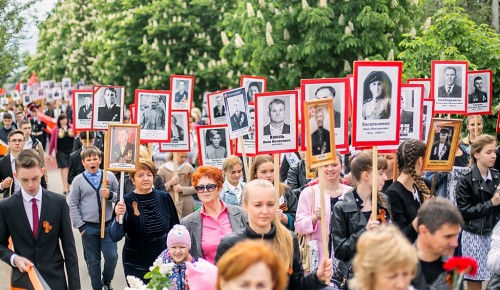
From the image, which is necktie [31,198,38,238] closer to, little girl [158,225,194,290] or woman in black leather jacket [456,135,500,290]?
little girl [158,225,194,290]

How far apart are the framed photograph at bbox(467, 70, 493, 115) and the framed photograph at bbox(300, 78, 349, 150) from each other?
12.1 feet

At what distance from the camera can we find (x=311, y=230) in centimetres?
971

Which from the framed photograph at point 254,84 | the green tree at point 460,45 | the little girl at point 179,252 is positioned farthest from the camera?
the green tree at point 460,45

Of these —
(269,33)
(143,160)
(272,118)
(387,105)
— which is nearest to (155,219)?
(143,160)

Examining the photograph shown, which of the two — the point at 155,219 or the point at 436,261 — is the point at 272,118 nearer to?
the point at 155,219

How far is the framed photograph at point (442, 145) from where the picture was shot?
33.2 ft

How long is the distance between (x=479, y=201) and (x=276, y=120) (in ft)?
7.21

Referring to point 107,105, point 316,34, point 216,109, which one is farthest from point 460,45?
point 316,34

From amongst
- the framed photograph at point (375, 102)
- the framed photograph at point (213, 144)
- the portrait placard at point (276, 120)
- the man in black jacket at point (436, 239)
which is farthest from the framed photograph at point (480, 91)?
the man in black jacket at point (436, 239)

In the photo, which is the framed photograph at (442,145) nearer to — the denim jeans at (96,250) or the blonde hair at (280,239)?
the blonde hair at (280,239)

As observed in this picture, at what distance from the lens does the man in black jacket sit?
646 centimetres

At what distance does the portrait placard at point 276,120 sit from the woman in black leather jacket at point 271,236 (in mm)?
3751

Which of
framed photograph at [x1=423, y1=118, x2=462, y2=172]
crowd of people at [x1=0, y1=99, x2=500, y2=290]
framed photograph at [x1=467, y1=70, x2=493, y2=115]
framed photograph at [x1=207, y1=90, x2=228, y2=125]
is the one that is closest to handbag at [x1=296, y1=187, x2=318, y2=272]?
crowd of people at [x1=0, y1=99, x2=500, y2=290]

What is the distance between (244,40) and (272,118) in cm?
1518
